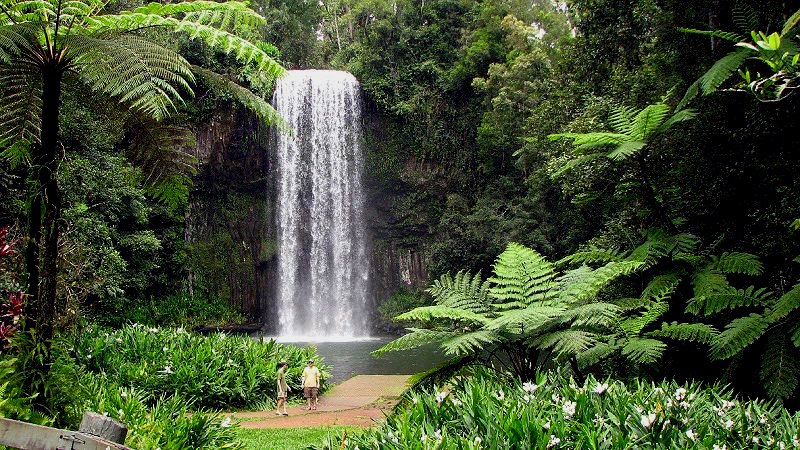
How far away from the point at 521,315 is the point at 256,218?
71.8ft

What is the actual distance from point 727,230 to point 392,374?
760 cm

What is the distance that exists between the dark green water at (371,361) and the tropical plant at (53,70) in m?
7.51

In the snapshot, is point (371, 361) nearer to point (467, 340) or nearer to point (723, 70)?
point (467, 340)

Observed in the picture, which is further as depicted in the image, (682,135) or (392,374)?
(392,374)

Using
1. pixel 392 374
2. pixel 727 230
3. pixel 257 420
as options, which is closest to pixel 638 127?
pixel 727 230

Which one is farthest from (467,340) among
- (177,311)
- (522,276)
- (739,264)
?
(177,311)

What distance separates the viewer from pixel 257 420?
7883 millimetres

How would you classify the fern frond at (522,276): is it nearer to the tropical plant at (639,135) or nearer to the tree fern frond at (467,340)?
the tree fern frond at (467,340)

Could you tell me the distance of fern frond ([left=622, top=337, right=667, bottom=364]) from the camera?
4.16 m

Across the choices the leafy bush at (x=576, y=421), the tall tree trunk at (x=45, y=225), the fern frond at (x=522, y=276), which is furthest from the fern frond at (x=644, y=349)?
the tall tree trunk at (x=45, y=225)

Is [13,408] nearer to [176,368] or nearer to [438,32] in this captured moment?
[176,368]

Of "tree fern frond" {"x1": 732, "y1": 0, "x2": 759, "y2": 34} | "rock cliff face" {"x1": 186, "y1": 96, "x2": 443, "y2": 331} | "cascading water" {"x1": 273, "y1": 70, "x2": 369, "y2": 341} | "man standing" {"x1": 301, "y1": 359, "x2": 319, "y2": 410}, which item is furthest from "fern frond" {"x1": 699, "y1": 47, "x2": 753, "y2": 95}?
"rock cliff face" {"x1": 186, "y1": 96, "x2": 443, "y2": 331}

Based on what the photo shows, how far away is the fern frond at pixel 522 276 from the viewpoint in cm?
465

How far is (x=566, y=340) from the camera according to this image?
4.12 meters
